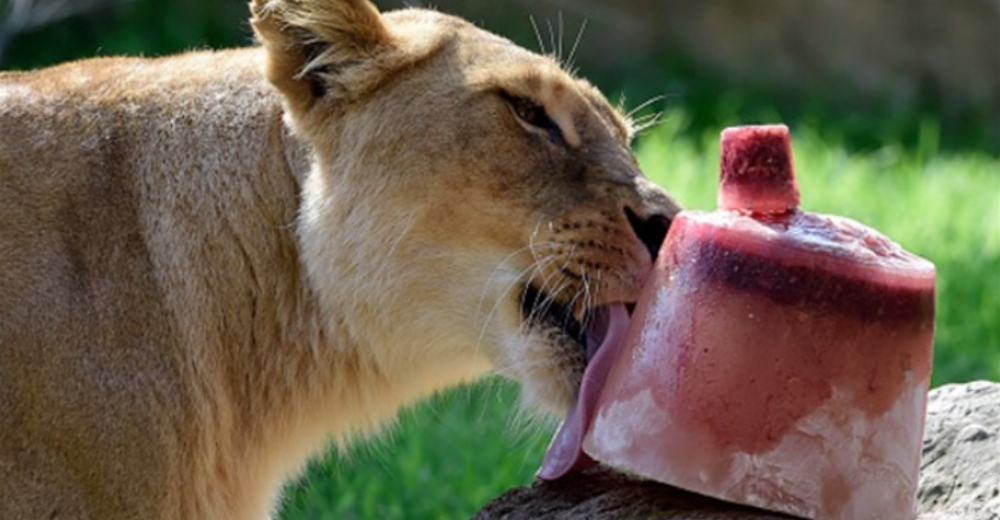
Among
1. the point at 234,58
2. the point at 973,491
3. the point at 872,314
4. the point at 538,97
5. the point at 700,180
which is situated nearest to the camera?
the point at 872,314

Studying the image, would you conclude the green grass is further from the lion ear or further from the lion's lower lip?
the lion ear

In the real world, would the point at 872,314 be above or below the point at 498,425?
above

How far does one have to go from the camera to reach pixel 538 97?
3.19 meters

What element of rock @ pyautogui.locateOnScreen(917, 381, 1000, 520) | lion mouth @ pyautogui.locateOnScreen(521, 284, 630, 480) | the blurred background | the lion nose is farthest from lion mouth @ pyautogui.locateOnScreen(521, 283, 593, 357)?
the blurred background

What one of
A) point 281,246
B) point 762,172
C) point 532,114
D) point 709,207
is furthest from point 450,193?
point 709,207

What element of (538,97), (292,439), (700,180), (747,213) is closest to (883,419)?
(747,213)

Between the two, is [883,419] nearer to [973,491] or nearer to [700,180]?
[973,491]

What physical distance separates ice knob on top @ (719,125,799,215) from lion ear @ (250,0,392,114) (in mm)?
843

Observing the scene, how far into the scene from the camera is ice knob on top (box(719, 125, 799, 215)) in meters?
2.60

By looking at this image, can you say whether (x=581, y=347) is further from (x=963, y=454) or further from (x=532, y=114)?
(x=963, y=454)

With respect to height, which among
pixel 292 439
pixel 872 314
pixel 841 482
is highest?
pixel 872 314

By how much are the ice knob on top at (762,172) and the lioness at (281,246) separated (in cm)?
35

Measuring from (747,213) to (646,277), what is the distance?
349mm

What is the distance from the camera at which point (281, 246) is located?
326cm
